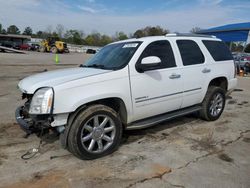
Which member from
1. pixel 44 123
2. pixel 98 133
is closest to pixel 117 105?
pixel 98 133

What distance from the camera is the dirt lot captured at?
3.34m

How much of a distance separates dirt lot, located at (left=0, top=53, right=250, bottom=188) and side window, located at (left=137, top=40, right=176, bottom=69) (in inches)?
54.5

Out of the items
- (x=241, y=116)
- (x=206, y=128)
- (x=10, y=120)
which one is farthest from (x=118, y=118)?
(x=241, y=116)

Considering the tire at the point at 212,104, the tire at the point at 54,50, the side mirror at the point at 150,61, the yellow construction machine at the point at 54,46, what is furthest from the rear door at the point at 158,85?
the tire at the point at 54,50

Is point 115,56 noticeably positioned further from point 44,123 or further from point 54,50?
point 54,50

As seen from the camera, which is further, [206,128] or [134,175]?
[206,128]

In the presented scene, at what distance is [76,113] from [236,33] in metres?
17.8

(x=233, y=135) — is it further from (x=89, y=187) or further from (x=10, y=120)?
(x=10, y=120)

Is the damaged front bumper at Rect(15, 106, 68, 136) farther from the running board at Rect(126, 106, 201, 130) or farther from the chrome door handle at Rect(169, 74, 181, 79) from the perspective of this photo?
the chrome door handle at Rect(169, 74, 181, 79)

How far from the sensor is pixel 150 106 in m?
4.49

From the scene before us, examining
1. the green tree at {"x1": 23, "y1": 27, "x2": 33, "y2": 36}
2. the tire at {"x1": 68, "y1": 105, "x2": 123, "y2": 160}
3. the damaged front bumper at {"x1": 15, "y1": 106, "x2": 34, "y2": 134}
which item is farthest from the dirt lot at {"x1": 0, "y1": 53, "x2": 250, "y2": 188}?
the green tree at {"x1": 23, "y1": 27, "x2": 33, "y2": 36}

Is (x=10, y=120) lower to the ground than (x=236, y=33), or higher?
lower

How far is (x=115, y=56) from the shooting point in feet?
15.3

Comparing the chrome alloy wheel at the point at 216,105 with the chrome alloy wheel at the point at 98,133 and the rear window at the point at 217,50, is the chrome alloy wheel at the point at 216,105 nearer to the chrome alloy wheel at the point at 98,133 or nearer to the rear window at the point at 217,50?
the rear window at the point at 217,50
